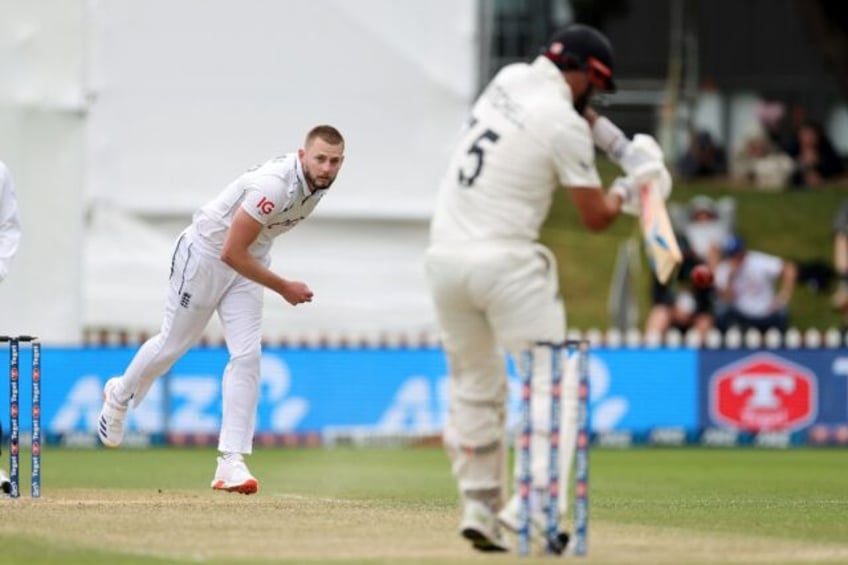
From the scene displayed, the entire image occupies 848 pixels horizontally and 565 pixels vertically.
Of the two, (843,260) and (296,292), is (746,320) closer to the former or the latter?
(843,260)

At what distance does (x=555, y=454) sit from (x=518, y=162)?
106cm

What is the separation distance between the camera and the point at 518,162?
7914mm

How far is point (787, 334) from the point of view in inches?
750

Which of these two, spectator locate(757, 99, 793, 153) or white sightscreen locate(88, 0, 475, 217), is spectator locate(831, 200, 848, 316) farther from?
spectator locate(757, 99, 793, 153)

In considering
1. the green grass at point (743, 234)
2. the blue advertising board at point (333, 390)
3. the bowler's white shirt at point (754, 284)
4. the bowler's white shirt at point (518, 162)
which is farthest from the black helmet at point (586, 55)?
the green grass at point (743, 234)

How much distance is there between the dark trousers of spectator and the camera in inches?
765

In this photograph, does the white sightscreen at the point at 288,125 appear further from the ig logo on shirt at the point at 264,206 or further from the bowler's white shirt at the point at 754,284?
the ig logo on shirt at the point at 264,206

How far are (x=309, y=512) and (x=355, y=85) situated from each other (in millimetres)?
9902

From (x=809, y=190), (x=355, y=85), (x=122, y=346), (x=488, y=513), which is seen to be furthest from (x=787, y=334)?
(x=488, y=513)

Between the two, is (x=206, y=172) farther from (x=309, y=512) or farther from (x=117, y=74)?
(x=309, y=512)

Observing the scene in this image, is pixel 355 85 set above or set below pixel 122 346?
above

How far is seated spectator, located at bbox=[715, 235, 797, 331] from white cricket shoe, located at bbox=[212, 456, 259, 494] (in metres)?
9.65

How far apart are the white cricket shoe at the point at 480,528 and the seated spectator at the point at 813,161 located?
1980cm

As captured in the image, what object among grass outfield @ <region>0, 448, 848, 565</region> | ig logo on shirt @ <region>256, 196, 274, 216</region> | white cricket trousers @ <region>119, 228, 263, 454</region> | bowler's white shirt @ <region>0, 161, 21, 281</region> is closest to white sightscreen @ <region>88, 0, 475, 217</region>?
grass outfield @ <region>0, 448, 848, 565</region>
